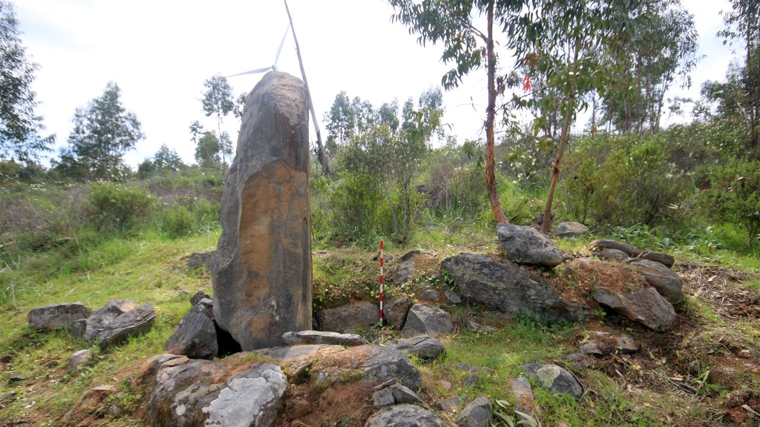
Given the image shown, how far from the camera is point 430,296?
4.74m

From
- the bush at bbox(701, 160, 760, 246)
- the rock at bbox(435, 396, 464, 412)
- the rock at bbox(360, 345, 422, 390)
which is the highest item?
the bush at bbox(701, 160, 760, 246)

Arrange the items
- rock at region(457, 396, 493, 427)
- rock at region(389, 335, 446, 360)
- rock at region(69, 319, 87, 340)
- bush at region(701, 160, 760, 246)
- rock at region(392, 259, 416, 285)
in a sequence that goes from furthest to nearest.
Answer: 1. bush at region(701, 160, 760, 246)
2. rock at region(392, 259, 416, 285)
3. rock at region(69, 319, 87, 340)
4. rock at region(389, 335, 446, 360)
5. rock at region(457, 396, 493, 427)

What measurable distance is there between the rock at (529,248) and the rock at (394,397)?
2423mm

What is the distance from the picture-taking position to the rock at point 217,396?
2508 millimetres

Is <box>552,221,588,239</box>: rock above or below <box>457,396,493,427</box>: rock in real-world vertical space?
above

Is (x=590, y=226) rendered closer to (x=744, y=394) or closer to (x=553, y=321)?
(x=553, y=321)

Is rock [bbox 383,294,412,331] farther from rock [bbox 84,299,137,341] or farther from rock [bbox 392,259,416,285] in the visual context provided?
rock [bbox 84,299,137,341]

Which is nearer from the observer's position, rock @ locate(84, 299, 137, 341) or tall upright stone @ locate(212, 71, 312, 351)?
tall upright stone @ locate(212, 71, 312, 351)

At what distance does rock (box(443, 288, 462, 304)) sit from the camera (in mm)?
4629

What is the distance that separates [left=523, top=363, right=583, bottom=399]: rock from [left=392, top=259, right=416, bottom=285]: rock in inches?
84.0

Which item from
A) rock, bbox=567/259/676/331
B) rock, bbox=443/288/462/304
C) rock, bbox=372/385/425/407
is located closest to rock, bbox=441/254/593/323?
rock, bbox=443/288/462/304

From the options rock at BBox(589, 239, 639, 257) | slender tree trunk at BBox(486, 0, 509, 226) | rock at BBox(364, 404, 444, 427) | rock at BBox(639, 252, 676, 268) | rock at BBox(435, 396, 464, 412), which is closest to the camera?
rock at BBox(364, 404, 444, 427)

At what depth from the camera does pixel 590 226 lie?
7480 mm

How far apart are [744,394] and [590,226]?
496 centimetres
